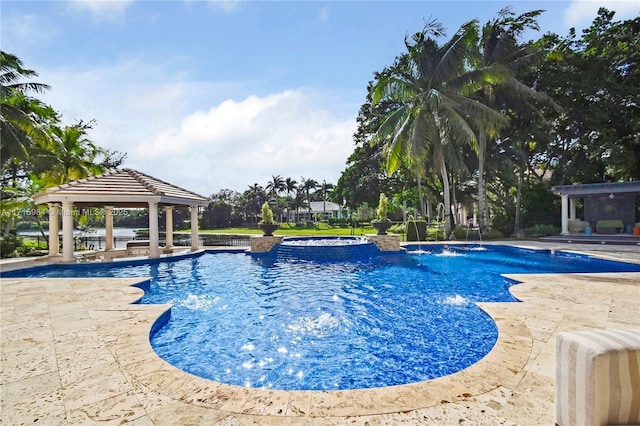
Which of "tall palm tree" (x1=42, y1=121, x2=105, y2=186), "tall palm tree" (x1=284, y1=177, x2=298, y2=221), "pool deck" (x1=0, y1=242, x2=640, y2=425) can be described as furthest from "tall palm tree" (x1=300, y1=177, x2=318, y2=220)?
"pool deck" (x1=0, y1=242, x2=640, y2=425)

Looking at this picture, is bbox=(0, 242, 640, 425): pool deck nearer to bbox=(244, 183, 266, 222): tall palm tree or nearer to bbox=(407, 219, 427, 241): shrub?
bbox=(407, 219, 427, 241): shrub

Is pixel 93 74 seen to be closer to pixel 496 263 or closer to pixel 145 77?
pixel 145 77

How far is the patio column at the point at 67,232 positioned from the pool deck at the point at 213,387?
9011 mm

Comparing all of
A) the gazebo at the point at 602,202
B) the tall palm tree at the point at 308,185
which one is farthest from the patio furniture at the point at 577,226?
the tall palm tree at the point at 308,185

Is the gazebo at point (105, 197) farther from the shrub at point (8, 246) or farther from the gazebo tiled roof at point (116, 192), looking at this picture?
the shrub at point (8, 246)

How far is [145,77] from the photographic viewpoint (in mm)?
11234

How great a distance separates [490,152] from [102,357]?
24401mm

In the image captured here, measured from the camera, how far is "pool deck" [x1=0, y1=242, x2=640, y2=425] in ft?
8.48

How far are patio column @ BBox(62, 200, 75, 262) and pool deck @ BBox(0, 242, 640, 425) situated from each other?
9.01 metres

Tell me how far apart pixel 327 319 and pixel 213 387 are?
3.14 metres

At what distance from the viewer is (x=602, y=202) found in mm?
19797

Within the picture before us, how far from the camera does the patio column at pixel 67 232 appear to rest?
1262 centimetres

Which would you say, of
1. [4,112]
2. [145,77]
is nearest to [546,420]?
[145,77]

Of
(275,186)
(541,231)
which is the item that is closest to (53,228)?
(541,231)
